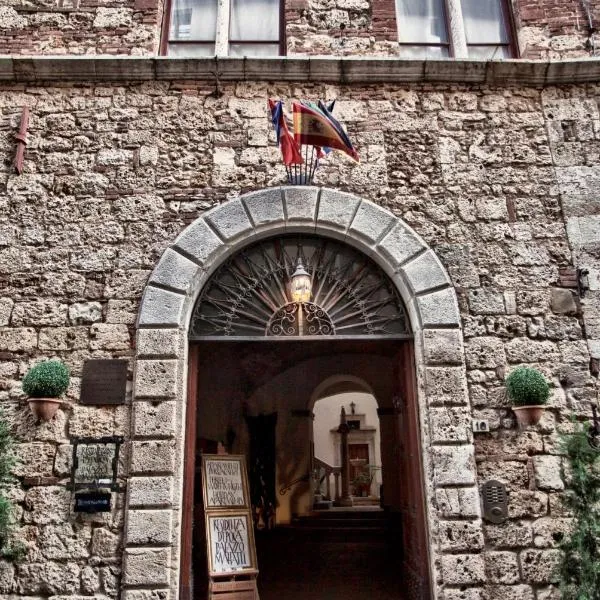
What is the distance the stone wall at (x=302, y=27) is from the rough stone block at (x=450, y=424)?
314cm

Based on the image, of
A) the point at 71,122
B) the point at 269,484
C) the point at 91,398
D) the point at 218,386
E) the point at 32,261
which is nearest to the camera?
the point at 91,398

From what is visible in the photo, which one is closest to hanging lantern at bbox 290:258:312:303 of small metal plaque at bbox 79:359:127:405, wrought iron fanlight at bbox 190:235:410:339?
wrought iron fanlight at bbox 190:235:410:339

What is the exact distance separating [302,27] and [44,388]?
147 inches

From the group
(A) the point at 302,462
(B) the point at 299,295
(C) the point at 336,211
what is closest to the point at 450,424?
(B) the point at 299,295

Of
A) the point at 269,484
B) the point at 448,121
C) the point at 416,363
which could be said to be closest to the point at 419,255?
the point at 416,363

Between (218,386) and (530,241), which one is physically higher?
(530,241)

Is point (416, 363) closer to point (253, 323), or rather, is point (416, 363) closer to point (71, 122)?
point (253, 323)

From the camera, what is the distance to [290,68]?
4.65 meters

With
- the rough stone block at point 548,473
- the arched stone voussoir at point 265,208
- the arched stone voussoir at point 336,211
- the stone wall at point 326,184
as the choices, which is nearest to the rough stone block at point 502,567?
the stone wall at point 326,184

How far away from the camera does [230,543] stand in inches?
180

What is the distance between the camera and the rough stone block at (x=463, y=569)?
3.56 meters

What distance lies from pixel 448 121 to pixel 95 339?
133 inches

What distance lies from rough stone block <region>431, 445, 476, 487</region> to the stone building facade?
0.01m

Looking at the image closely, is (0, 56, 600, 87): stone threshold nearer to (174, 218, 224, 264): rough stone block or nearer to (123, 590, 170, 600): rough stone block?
(174, 218, 224, 264): rough stone block
